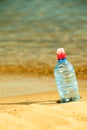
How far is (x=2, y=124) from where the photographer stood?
318 centimetres

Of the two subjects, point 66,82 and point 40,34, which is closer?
point 66,82

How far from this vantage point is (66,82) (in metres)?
4.87

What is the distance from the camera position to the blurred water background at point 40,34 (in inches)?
281

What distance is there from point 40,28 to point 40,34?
496 millimetres

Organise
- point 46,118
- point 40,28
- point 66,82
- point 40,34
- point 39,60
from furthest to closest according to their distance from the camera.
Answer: point 40,28 → point 40,34 → point 39,60 → point 66,82 → point 46,118

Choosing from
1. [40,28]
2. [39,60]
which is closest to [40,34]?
[40,28]

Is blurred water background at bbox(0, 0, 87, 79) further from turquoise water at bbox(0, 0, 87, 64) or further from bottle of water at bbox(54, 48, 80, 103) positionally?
bottle of water at bbox(54, 48, 80, 103)

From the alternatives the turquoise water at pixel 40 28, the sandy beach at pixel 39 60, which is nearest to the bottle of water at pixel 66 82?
the sandy beach at pixel 39 60

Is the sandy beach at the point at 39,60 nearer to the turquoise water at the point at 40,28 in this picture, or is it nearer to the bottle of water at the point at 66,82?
the turquoise water at the point at 40,28

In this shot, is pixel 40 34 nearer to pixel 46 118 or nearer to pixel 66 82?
pixel 66 82

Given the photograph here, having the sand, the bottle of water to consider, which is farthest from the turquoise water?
the sand

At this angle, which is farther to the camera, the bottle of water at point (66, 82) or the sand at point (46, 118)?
the bottle of water at point (66, 82)

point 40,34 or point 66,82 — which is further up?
point 66,82

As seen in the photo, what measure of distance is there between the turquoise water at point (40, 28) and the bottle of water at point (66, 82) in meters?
2.59
